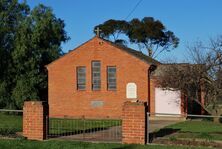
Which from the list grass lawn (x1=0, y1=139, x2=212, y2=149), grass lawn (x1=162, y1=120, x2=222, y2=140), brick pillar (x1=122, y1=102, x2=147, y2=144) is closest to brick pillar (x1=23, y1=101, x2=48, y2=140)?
grass lawn (x1=0, y1=139, x2=212, y2=149)

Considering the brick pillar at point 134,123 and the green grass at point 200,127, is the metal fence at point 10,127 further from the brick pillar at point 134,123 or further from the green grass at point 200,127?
the green grass at point 200,127

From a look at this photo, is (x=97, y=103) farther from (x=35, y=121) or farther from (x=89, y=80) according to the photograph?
(x=35, y=121)

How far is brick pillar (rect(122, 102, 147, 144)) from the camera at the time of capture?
14.4 m

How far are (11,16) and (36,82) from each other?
Result: 707cm

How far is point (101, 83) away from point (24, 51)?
812 centimetres

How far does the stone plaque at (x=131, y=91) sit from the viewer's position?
35.0 metres

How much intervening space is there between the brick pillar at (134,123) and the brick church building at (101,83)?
1930cm

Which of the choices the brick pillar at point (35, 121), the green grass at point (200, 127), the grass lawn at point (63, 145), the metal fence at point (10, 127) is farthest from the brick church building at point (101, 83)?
the grass lawn at point (63, 145)

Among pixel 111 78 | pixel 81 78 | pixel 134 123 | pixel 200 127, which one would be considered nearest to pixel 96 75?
pixel 111 78

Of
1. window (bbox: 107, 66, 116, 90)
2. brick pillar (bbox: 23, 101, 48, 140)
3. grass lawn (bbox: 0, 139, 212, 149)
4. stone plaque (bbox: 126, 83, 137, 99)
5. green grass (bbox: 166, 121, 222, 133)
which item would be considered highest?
window (bbox: 107, 66, 116, 90)

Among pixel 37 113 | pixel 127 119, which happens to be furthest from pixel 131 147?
pixel 37 113

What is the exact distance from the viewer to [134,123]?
47.6 ft

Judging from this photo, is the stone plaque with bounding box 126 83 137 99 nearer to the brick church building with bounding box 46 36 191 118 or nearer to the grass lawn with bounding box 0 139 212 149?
the brick church building with bounding box 46 36 191 118

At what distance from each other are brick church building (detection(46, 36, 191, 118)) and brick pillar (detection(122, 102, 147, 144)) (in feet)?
63.3
